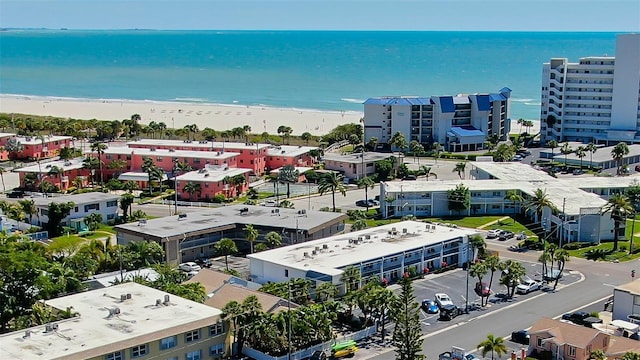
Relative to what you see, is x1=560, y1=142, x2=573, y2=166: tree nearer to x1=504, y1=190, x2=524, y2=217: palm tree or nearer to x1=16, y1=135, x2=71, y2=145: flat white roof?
x1=504, y1=190, x2=524, y2=217: palm tree

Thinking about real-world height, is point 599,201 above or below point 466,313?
above

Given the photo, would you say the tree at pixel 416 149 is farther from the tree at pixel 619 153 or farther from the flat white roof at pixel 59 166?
the flat white roof at pixel 59 166

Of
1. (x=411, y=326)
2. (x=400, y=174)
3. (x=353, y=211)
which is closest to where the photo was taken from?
(x=411, y=326)

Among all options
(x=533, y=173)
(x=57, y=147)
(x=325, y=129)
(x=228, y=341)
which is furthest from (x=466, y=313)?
(x=325, y=129)

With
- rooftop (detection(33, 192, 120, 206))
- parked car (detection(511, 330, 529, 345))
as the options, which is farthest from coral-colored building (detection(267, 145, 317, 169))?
parked car (detection(511, 330, 529, 345))

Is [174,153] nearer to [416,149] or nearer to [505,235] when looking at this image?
[416,149]

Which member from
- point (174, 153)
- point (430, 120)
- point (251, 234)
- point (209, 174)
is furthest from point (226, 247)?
point (430, 120)

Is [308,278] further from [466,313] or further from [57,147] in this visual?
A: [57,147]

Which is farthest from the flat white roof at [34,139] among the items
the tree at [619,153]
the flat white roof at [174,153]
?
the tree at [619,153]
